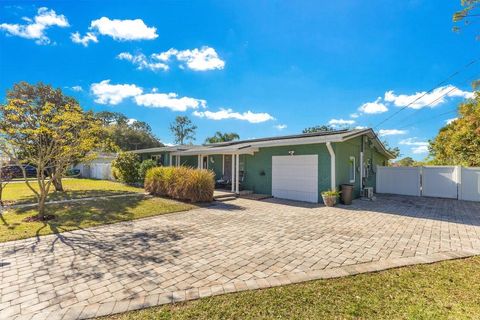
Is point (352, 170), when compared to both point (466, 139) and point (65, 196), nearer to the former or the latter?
point (466, 139)

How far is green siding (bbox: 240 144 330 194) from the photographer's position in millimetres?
10383

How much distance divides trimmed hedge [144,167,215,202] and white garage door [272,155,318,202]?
361cm

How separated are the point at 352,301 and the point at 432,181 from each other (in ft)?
45.5

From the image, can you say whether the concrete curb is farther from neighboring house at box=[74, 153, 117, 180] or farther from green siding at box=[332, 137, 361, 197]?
neighboring house at box=[74, 153, 117, 180]

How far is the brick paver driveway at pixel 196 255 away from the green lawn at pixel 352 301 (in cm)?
22

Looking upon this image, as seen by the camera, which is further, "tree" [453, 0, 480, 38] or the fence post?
the fence post

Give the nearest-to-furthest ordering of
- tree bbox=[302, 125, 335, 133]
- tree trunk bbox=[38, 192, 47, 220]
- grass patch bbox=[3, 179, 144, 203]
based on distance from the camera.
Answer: tree trunk bbox=[38, 192, 47, 220], grass patch bbox=[3, 179, 144, 203], tree bbox=[302, 125, 335, 133]

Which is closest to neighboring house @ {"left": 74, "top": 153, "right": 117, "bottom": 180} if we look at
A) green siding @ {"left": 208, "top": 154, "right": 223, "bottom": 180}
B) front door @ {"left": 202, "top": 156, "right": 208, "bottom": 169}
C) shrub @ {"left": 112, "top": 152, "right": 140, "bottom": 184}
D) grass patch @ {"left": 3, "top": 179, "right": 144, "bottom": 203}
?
shrub @ {"left": 112, "top": 152, "right": 140, "bottom": 184}

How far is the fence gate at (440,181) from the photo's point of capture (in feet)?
39.7

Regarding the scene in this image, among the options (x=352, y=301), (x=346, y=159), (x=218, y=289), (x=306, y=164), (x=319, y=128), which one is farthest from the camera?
(x=319, y=128)

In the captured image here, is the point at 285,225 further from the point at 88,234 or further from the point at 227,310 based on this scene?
the point at 88,234

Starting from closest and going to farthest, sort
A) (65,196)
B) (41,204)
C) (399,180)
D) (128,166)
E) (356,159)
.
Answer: (41,204)
(65,196)
(356,159)
(399,180)
(128,166)

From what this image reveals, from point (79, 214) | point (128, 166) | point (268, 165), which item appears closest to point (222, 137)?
point (128, 166)

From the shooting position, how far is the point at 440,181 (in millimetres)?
12531
